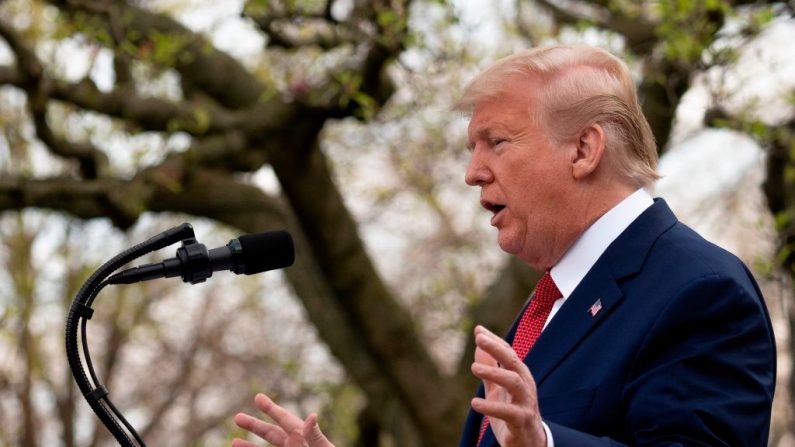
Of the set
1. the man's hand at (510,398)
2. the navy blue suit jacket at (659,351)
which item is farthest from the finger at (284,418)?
the man's hand at (510,398)

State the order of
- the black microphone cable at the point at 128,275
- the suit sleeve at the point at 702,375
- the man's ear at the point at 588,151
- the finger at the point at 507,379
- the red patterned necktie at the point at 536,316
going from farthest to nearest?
1. the red patterned necktie at the point at 536,316
2. the man's ear at the point at 588,151
3. the black microphone cable at the point at 128,275
4. the suit sleeve at the point at 702,375
5. the finger at the point at 507,379


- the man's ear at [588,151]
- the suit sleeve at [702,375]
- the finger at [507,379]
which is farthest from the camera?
the man's ear at [588,151]

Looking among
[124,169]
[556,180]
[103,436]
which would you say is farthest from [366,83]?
[103,436]

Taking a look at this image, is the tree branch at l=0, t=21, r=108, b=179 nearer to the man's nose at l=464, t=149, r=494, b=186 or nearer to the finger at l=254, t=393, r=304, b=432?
the man's nose at l=464, t=149, r=494, b=186

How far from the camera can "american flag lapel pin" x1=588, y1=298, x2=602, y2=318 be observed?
8.54 feet

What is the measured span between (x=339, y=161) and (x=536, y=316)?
26.3 feet

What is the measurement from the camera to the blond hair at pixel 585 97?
2785 mm

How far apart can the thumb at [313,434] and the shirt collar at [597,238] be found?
652mm

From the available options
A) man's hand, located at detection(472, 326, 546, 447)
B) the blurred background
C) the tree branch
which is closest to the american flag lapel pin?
man's hand, located at detection(472, 326, 546, 447)

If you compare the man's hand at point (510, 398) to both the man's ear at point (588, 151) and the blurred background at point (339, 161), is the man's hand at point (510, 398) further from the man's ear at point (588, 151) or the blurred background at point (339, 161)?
the blurred background at point (339, 161)

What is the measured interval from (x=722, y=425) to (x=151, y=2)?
7.74 m

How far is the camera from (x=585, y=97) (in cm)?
280

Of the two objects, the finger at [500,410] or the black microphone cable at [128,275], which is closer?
the finger at [500,410]

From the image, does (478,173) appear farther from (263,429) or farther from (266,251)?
(263,429)
